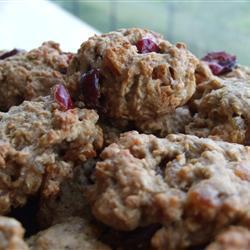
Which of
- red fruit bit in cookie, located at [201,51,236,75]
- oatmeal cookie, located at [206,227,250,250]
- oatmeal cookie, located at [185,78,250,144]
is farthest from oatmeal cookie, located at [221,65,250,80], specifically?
A: oatmeal cookie, located at [206,227,250,250]

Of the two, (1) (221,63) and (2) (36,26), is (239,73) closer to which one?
(1) (221,63)

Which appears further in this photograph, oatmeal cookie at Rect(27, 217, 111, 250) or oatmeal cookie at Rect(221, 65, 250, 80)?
oatmeal cookie at Rect(221, 65, 250, 80)

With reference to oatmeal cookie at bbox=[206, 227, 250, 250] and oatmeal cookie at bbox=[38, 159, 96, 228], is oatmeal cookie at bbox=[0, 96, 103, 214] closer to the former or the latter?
oatmeal cookie at bbox=[38, 159, 96, 228]

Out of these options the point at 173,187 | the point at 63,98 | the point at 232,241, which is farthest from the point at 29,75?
the point at 232,241

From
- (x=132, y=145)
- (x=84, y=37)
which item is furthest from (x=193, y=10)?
(x=132, y=145)

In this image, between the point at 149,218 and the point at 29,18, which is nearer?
the point at 149,218

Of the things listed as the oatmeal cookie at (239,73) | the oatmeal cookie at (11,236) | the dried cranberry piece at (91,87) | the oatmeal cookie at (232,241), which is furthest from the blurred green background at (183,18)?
the oatmeal cookie at (11,236)

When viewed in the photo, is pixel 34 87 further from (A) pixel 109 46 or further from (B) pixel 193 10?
(B) pixel 193 10
